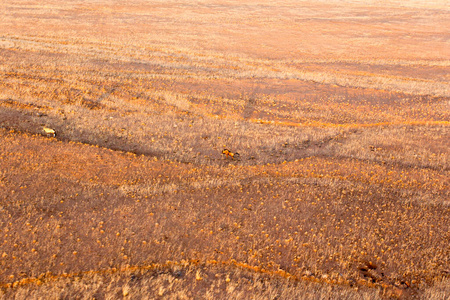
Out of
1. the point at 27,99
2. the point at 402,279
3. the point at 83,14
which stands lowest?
the point at 402,279

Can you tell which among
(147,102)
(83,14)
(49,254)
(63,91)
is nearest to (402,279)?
(49,254)

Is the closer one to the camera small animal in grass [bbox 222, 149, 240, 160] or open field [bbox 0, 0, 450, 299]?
open field [bbox 0, 0, 450, 299]

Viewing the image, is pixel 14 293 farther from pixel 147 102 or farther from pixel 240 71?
pixel 240 71

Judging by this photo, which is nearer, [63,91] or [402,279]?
[402,279]

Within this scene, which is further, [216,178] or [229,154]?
[229,154]

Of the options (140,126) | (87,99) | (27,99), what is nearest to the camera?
(140,126)

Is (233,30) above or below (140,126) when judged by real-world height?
above

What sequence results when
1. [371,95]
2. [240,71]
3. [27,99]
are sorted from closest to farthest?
[27,99] < [371,95] < [240,71]

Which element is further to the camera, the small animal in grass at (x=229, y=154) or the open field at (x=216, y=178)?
the small animal in grass at (x=229, y=154)
